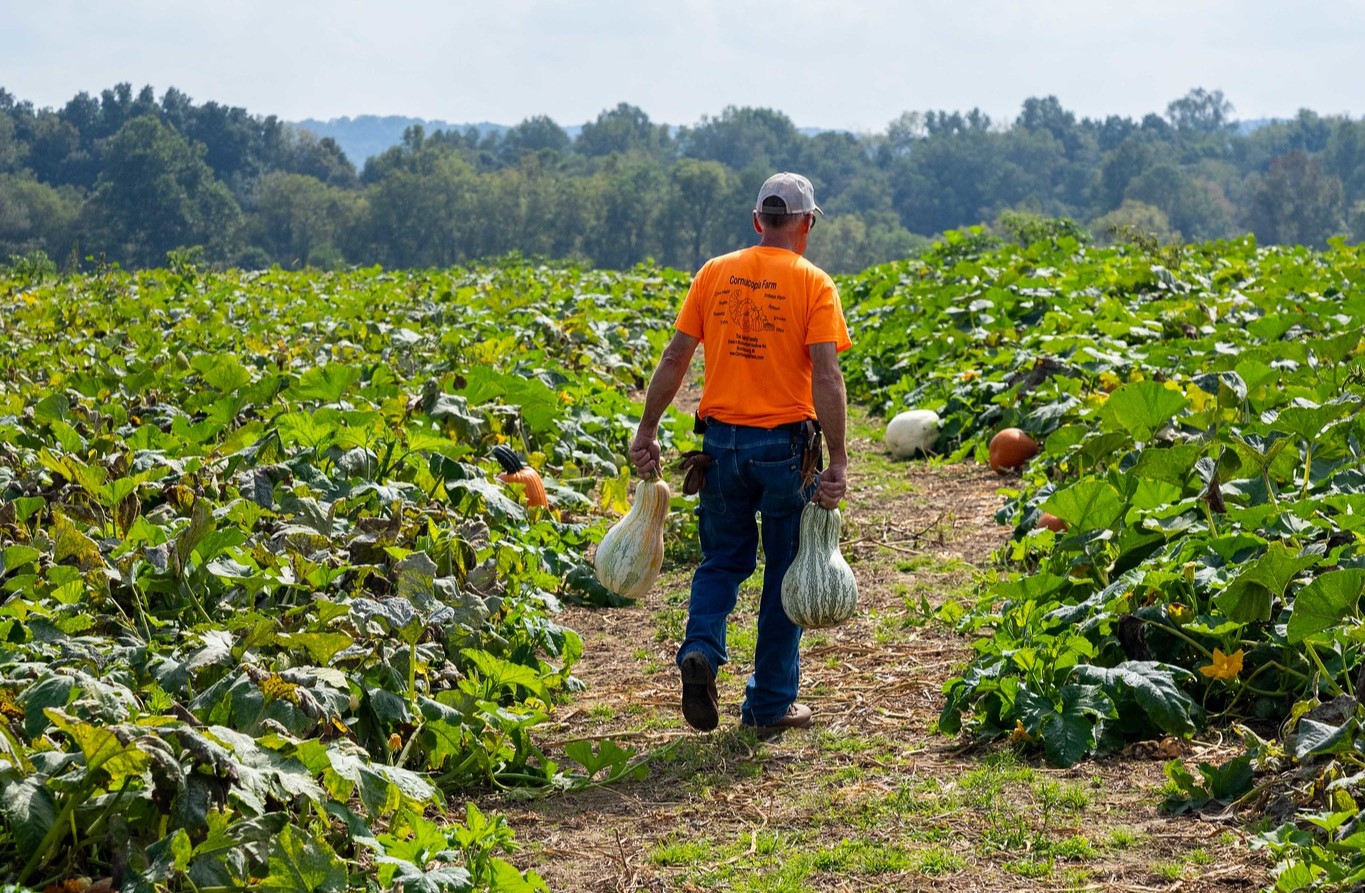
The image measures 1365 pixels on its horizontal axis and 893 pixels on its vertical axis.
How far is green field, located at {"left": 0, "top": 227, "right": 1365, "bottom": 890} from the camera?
325 cm

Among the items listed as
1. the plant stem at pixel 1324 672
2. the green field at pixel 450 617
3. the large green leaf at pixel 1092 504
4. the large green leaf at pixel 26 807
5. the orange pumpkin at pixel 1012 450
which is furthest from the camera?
the orange pumpkin at pixel 1012 450

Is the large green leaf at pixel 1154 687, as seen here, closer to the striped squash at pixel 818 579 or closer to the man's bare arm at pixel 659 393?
the striped squash at pixel 818 579

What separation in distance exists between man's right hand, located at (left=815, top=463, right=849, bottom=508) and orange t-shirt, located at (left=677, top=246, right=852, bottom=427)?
0.21m

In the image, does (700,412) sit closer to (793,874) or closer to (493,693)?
(493,693)

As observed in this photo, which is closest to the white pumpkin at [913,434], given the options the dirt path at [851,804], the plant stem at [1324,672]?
the dirt path at [851,804]

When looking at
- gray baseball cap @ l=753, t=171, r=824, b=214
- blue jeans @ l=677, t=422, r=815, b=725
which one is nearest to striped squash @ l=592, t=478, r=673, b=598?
blue jeans @ l=677, t=422, r=815, b=725

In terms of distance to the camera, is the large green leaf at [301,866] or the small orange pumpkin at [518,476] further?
the small orange pumpkin at [518,476]

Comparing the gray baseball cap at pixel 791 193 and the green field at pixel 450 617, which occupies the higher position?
the gray baseball cap at pixel 791 193

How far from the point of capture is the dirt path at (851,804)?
144 inches

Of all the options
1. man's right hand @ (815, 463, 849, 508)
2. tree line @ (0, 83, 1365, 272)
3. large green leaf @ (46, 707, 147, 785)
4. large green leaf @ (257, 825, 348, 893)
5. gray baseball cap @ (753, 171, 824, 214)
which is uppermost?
tree line @ (0, 83, 1365, 272)

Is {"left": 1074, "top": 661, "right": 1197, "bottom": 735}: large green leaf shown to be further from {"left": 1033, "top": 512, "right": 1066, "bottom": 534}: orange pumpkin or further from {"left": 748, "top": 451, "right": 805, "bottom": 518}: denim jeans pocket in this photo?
{"left": 1033, "top": 512, "right": 1066, "bottom": 534}: orange pumpkin

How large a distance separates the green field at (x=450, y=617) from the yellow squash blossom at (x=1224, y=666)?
0.6 inches

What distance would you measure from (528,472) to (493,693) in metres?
3.01

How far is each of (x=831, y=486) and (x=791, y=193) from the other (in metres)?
0.96
